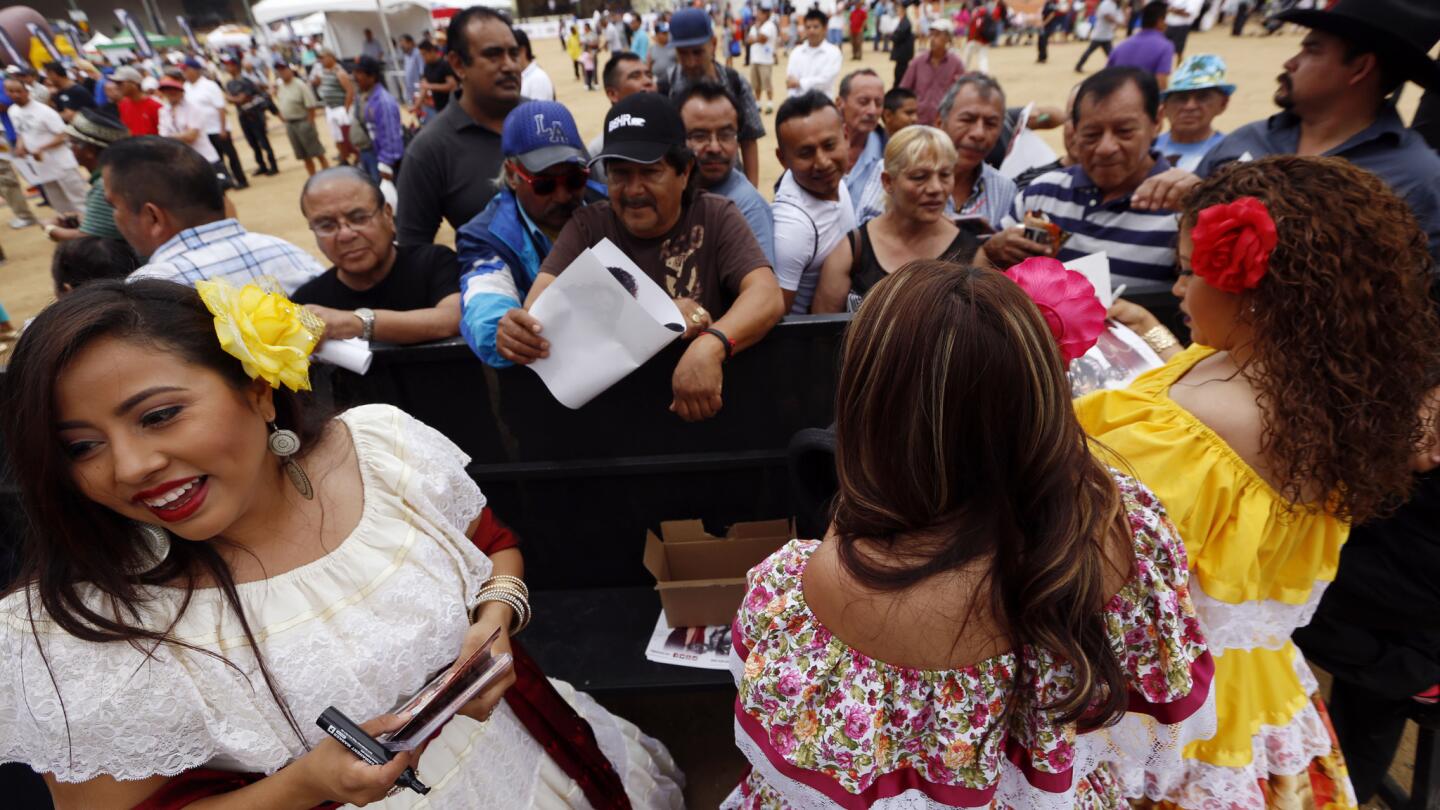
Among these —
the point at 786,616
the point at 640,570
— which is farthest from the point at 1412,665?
the point at 640,570

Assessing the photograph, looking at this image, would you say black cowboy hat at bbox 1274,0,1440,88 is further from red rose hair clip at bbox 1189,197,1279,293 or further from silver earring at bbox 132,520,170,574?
silver earring at bbox 132,520,170,574

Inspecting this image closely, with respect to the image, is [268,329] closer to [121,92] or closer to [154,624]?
[154,624]

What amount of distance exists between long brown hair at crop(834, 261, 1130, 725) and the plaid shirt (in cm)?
260

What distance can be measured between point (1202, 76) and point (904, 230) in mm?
2844

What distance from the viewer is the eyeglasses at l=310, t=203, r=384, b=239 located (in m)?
2.52

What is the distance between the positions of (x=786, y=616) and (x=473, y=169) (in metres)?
3.18

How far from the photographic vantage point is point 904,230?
3.00m

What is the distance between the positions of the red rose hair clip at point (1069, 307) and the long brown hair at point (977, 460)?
40 centimetres

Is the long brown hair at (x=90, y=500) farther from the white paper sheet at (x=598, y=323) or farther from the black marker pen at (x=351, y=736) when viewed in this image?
the white paper sheet at (x=598, y=323)

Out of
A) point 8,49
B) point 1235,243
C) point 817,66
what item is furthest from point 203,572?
point 8,49

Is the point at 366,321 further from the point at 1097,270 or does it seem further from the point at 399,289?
the point at 1097,270

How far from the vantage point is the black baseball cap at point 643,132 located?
237cm

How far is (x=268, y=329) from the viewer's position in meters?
1.36

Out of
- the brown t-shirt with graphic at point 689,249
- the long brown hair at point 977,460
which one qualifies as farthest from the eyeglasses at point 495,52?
the long brown hair at point 977,460
